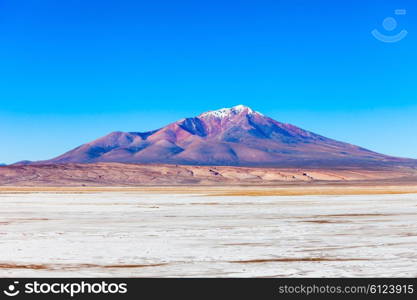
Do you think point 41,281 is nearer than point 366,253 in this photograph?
Yes

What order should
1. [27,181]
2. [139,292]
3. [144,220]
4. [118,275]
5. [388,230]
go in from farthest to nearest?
1. [27,181]
2. [144,220]
3. [388,230]
4. [118,275]
5. [139,292]

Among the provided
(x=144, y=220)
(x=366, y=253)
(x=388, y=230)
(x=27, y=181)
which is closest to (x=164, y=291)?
(x=366, y=253)

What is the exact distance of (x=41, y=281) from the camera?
50.6 feet

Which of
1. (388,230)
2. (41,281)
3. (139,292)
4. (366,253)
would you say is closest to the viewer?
(139,292)

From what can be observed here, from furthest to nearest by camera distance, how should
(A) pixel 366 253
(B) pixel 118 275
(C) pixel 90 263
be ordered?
(A) pixel 366 253, (C) pixel 90 263, (B) pixel 118 275

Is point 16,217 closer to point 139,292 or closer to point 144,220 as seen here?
point 144,220

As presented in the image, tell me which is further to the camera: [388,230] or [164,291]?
[388,230]

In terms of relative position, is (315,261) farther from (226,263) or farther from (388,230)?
(388,230)

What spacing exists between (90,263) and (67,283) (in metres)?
3.68

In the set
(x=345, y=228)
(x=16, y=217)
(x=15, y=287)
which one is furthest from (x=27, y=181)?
(x=15, y=287)

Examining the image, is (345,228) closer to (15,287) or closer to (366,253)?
(366,253)

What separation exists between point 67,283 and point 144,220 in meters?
21.7

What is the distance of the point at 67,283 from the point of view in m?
15.1

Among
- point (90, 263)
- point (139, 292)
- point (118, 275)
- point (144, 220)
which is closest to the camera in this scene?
point (139, 292)
